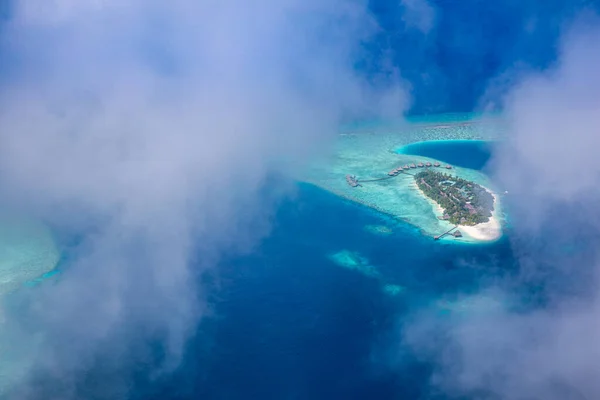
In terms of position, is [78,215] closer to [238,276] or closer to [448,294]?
[238,276]

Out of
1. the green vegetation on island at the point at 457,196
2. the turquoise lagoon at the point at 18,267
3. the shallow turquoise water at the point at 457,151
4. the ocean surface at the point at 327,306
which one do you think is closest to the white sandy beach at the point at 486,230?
the green vegetation on island at the point at 457,196

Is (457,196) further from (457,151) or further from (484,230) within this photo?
(457,151)

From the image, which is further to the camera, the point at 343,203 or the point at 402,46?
the point at 402,46

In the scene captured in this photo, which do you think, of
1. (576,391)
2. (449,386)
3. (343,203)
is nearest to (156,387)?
(449,386)

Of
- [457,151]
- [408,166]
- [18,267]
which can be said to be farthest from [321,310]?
[457,151]

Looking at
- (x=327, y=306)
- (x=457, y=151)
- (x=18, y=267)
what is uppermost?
(x=457, y=151)

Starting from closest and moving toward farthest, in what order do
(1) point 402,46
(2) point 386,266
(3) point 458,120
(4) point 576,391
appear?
(4) point 576,391 < (2) point 386,266 < (3) point 458,120 < (1) point 402,46
